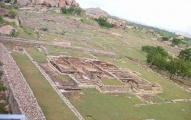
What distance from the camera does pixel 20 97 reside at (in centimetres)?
1803

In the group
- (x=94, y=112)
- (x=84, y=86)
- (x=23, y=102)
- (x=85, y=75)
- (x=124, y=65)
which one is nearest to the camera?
(x=23, y=102)

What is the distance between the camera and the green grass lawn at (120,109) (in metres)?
21.3

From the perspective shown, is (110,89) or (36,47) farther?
(36,47)

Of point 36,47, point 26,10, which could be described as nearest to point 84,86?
point 36,47

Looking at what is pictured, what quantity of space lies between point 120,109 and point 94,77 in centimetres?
751

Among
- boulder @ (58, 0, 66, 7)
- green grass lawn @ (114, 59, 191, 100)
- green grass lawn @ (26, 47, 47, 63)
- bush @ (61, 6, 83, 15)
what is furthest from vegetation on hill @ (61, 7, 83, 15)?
green grass lawn @ (26, 47, 47, 63)

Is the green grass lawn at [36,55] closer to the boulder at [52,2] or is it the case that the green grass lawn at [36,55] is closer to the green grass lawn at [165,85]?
the green grass lawn at [165,85]

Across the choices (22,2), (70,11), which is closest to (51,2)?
(70,11)

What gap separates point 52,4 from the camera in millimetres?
94250

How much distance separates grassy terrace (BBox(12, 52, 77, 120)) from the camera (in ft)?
62.1

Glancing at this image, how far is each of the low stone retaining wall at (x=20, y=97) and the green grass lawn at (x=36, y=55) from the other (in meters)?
8.33

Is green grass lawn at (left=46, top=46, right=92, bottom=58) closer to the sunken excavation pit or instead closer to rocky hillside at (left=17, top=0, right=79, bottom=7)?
the sunken excavation pit

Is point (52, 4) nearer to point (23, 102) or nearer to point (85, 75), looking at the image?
point (85, 75)

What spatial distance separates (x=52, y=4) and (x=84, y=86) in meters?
72.8
